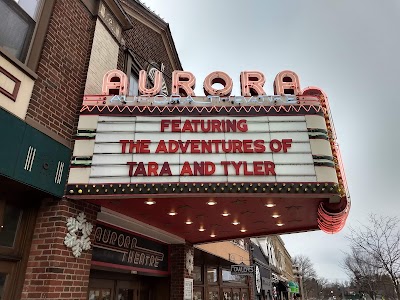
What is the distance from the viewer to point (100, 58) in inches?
335

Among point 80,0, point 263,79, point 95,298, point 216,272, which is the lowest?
point 95,298

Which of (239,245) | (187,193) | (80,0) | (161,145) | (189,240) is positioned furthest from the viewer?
(239,245)

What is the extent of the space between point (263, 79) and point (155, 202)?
4034 mm

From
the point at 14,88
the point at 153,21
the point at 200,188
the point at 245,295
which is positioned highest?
the point at 153,21

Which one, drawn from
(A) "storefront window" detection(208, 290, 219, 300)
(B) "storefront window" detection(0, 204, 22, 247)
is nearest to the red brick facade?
(B) "storefront window" detection(0, 204, 22, 247)

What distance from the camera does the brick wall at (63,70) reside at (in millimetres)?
6469

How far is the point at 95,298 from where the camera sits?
8.80m

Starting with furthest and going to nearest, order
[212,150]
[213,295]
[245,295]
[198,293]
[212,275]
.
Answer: [245,295], [212,275], [213,295], [198,293], [212,150]

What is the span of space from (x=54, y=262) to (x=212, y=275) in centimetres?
1354

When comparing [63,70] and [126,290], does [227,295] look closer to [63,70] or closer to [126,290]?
[126,290]

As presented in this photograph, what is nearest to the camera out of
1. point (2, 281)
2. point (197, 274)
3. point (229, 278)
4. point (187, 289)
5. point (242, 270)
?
point (2, 281)

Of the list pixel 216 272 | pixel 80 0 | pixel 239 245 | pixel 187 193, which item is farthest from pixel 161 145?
pixel 239 245

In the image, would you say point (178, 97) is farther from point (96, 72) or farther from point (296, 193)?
Answer: point (296, 193)

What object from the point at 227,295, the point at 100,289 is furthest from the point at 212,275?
the point at 100,289
